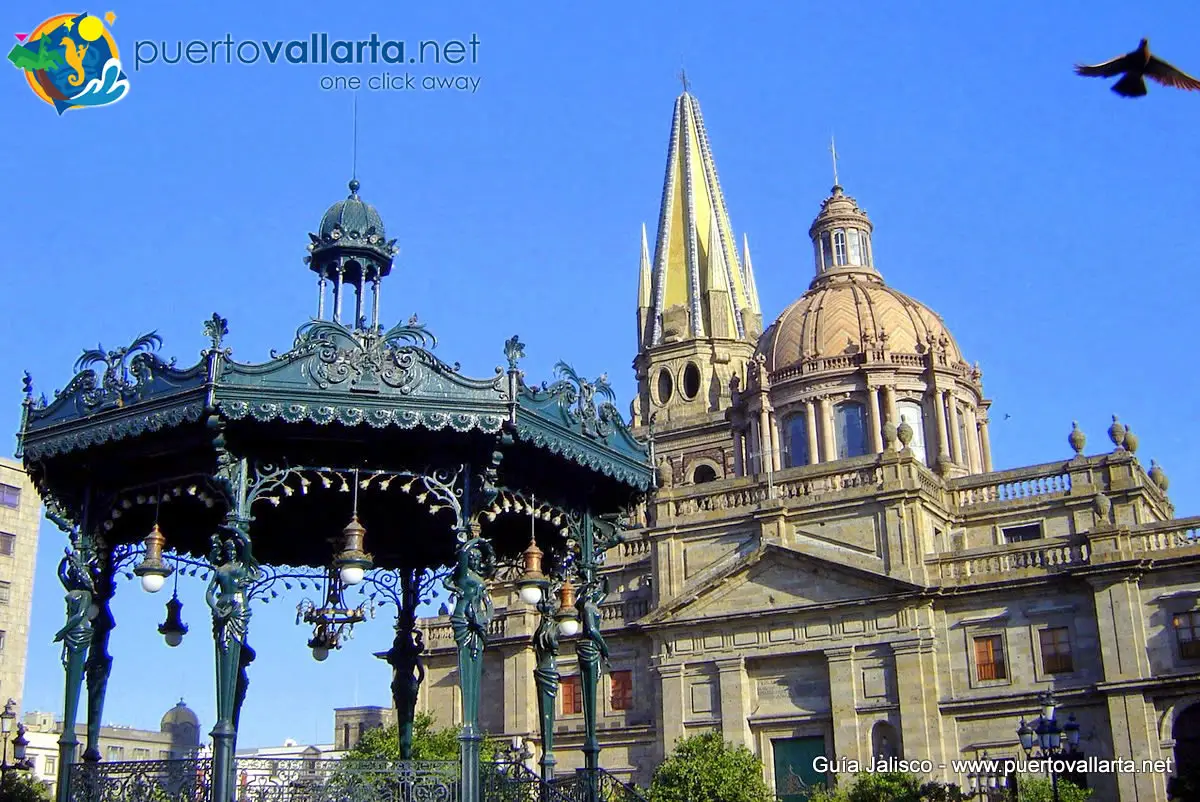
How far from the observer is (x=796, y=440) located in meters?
51.3

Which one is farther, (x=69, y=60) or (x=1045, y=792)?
(x=1045, y=792)

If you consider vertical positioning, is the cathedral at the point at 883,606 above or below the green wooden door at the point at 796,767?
above

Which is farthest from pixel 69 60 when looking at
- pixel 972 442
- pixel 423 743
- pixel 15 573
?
pixel 15 573

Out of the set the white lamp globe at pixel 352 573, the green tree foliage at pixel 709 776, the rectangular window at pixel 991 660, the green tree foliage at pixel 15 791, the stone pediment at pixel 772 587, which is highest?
the stone pediment at pixel 772 587

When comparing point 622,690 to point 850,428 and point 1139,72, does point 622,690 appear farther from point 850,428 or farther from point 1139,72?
point 1139,72

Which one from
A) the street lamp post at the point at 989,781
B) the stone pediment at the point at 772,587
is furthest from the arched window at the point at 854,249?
the street lamp post at the point at 989,781

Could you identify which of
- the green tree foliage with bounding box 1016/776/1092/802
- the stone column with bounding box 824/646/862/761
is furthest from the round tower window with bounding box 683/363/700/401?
the green tree foliage with bounding box 1016/776/1092/802

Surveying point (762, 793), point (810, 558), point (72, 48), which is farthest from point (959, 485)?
point (72, 48)

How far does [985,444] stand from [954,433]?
3.38m

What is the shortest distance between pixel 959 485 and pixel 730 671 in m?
9.50

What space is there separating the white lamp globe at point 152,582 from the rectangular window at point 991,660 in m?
31.1

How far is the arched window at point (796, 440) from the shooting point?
5078cm

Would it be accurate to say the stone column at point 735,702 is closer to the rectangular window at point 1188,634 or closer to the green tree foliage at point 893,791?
the green tree foliage at point 893,791

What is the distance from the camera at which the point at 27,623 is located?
60.8 metres
